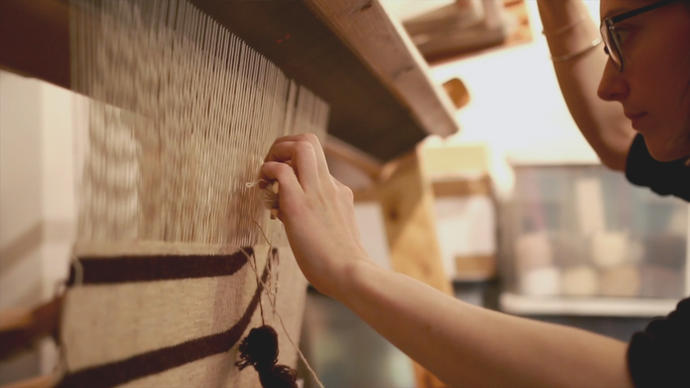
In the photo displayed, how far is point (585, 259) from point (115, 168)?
2.08 m

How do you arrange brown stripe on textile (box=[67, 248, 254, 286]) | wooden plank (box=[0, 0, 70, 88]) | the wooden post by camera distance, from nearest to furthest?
brown stripe on textile (box=[67, 248, 254, 286])
wooden plank (box=[0, 0, 70, 88])
the wooden post

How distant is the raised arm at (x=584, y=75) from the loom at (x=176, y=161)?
0.34 m

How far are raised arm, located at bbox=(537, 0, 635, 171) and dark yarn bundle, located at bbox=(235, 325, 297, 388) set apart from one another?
2.50ft

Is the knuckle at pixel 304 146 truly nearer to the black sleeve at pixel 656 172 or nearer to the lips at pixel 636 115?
the lips at pixel 636 115

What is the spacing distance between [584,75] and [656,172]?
0.22 meters

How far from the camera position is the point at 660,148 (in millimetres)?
784

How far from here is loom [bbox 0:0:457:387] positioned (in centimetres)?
49

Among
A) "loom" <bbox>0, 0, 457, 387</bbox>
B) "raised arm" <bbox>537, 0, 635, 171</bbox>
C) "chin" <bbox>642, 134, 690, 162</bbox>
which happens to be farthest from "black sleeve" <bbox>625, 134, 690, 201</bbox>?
"loom" <bbox>0, 0, 457, 387</bbox>

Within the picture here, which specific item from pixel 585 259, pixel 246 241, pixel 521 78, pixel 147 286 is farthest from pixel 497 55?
pixel 147 286

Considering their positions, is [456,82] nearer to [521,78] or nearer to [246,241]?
[246,241]

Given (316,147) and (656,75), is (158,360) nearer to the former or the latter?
(316,147)

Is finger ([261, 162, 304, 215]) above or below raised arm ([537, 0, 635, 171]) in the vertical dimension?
below

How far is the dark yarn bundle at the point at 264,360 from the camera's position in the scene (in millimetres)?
684

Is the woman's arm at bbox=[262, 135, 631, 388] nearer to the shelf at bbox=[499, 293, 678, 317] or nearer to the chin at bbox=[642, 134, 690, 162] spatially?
the chin at bbox=[642, 134, 690, 162]
